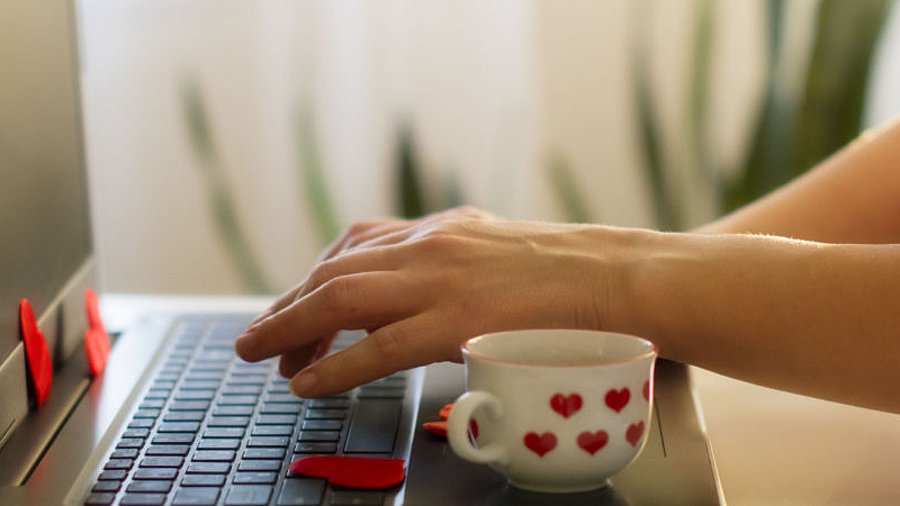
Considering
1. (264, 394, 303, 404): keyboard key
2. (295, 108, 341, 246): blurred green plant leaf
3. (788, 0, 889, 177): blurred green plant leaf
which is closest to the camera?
(264, 394, 303, 404): keyboard key

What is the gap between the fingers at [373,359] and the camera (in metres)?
0.59

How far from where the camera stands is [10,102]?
2.12 feet

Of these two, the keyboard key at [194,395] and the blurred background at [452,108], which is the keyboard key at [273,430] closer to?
the keyboard key at [194,395]

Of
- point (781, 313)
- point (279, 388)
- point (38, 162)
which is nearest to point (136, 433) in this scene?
point (279, 388)

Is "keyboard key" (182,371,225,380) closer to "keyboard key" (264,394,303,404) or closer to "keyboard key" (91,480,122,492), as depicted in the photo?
"keyboard key" (264,394,303,404)

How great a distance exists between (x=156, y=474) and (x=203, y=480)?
3 centimetres

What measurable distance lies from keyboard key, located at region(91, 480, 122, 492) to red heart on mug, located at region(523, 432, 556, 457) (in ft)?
0.65

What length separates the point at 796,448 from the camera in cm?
63

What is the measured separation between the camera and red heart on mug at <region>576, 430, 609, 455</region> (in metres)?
0.45

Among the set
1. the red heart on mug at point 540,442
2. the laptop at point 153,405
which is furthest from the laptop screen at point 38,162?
Result: the red heart on mug at point 540,442

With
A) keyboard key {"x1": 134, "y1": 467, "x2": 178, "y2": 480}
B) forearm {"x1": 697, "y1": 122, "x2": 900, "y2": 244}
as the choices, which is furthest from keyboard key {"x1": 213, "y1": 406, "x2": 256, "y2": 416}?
forearm {"x1": 697, "y1": 122, "x2": 900, "y2": 244}

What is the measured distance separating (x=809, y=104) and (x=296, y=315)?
4.90 ft

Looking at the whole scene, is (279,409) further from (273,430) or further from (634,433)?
(634,433)

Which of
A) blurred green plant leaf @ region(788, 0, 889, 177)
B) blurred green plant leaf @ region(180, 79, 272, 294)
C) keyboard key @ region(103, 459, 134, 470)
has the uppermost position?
keyboard key @ region(103, 459, 134, 470)
